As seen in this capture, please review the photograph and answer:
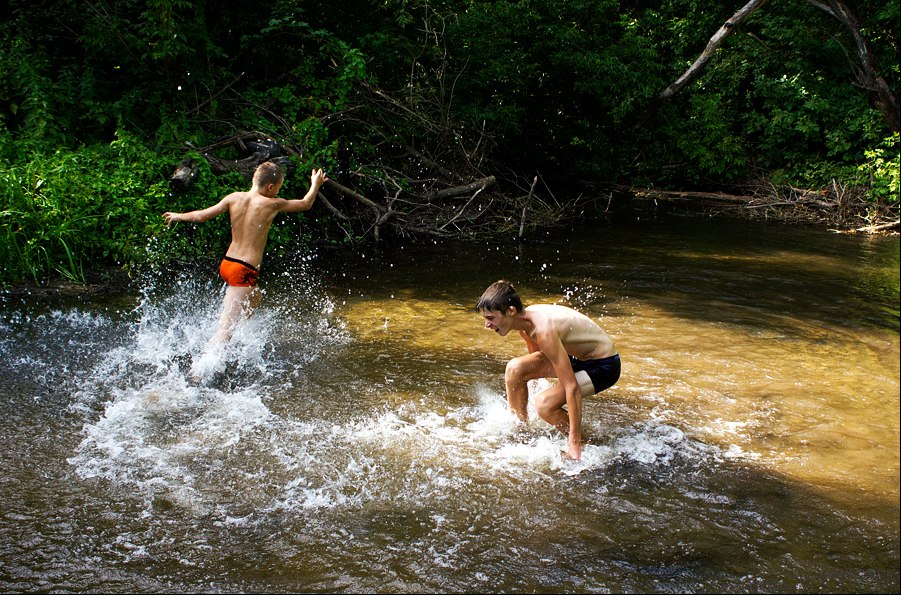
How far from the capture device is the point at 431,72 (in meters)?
14.2

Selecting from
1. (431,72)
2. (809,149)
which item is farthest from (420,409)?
(809,149)

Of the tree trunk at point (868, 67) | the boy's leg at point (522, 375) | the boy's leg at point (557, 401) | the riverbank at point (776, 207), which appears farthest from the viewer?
the tree trunk at point (868, 67)

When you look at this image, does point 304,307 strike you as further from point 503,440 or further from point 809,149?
point 809,149

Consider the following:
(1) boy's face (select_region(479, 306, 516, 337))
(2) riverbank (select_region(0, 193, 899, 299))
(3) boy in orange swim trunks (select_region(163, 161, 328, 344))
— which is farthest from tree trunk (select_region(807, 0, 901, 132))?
(1) boy's face (select_region(479, 306, 516, 337))

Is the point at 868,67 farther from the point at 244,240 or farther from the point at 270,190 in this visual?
the point at 244,240

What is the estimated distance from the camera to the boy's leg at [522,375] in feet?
16.6

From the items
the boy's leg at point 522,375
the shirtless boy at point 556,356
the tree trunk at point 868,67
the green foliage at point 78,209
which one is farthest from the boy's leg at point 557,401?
the tree trunk at point 868,67

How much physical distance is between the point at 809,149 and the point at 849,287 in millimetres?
9334

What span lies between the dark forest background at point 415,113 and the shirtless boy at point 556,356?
21.0ft

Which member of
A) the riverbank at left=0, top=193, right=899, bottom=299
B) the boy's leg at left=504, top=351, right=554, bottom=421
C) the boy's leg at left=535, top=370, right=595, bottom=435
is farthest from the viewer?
the riverbank at left=0, top=193, right=899, bottom=299

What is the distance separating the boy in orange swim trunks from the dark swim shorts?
9.90 feet

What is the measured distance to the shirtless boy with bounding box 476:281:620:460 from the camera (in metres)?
4.61

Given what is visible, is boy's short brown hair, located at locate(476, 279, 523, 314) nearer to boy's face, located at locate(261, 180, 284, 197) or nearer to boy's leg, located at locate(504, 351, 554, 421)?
boy's leg, located at locate(504, 351, 554, 421)

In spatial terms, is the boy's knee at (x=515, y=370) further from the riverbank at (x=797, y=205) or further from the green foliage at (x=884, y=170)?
the green foliage at (x=884, y=170)
